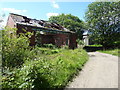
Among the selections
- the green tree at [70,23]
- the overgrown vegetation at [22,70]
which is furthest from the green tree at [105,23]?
the overgrown vegetation at [22,70]

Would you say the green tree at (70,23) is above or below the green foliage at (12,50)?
above

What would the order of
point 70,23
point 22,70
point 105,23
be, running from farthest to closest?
point 70,23, point 105,23, point 22,70

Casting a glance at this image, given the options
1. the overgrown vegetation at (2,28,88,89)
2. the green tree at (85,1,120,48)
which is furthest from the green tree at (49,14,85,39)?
the overgrown vegetation at (2,28,88,89)

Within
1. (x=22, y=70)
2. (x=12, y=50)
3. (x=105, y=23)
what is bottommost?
(x=22, y=70)

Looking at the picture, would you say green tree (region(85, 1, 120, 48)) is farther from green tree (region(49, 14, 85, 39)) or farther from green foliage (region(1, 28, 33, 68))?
green foliage (region(1, 28, 33, 68))

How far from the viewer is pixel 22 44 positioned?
11.4 feet

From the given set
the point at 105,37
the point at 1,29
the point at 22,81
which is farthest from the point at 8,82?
the point at 105,37

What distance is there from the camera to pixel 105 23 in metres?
20.6

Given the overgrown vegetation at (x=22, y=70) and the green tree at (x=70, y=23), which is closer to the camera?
the overgrown vegetation at (x=22, y=70)

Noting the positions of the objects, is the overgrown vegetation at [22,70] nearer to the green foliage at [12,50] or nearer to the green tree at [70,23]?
the green foliage at [12,50]

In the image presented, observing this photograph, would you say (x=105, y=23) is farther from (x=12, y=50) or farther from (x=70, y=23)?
(x=12, y=50)

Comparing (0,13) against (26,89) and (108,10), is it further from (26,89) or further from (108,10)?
(108,10)

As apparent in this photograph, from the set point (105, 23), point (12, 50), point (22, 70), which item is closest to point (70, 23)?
point (105, 23)

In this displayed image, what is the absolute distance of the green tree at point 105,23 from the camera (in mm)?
20016
